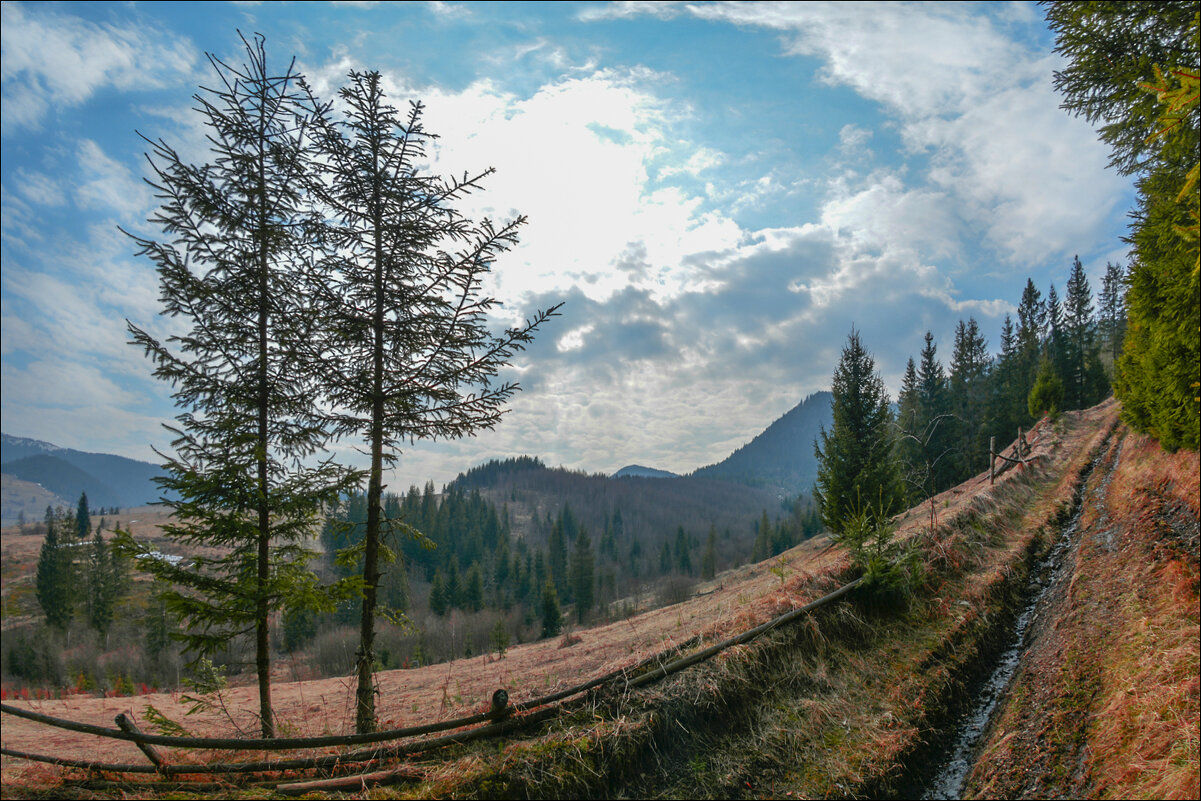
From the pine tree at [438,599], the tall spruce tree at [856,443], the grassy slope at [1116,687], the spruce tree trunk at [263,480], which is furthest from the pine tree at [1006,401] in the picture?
the pine tree at [438,599]

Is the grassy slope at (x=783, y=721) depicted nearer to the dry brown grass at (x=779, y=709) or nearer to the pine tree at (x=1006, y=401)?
the dry brown grass at (x=779, y=709)

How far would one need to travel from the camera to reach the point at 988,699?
6.42 metres

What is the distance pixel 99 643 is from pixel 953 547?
282 feet

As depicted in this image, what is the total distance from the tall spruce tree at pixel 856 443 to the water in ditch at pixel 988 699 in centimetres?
742

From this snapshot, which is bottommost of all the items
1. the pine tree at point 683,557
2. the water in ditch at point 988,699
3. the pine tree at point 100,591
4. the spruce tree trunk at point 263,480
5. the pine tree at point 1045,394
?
the pine tree at point 683,557

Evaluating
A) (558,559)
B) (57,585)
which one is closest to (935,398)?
(558,559)

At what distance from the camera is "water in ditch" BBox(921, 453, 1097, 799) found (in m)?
5.15

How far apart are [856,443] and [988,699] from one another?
13.2 m

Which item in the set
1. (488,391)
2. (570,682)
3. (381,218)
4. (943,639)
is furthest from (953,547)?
(381,218)

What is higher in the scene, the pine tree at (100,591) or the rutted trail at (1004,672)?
the rutted trail at (1004,672)

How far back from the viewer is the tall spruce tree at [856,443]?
18.0 metres

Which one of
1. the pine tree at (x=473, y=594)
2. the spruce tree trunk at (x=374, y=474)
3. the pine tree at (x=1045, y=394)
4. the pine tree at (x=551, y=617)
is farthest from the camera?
the pine tree at (x=473, y=594)

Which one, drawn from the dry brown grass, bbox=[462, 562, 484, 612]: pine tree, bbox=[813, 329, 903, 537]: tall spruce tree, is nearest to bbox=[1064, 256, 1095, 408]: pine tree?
bbox=[813, 329, 903, 537]: tall spruce tree

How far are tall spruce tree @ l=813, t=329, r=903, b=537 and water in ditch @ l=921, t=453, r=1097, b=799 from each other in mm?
7418
